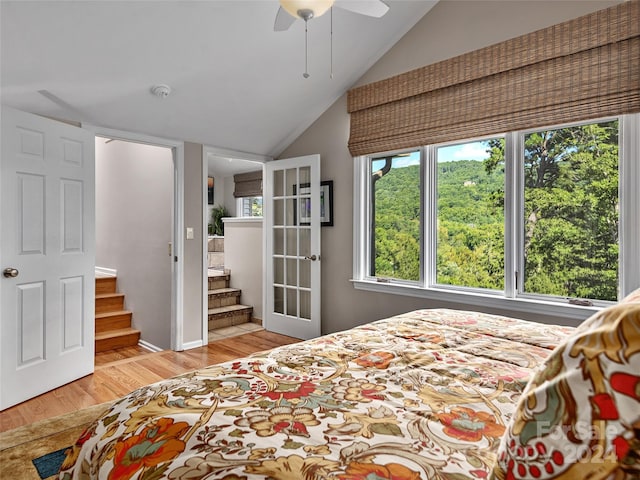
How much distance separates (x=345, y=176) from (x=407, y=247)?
0.97 m

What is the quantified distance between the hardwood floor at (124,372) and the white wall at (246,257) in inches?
29.8

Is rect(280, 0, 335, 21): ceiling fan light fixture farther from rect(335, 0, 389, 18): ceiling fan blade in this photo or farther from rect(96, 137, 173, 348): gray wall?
rect(96, 137, 173, 348): gray wall

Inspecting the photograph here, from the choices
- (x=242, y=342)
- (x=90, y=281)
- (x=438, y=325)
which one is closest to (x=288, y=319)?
(x=242, y=342)

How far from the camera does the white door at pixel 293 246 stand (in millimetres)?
4055

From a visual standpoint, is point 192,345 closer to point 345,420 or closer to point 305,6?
point 305,6

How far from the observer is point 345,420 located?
90 centimetres

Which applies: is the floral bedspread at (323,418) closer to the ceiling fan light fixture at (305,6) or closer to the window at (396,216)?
the ceiling fan light fixture at (305,6)

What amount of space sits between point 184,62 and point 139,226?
219 centimetres

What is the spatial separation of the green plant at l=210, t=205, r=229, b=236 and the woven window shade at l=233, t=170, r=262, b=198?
1.36 feet

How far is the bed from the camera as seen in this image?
2.17ft

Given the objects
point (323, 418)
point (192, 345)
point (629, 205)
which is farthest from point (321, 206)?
point (323, 418)

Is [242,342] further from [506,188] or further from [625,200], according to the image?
[625,200]

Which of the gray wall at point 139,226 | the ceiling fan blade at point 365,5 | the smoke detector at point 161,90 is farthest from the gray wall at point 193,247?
the ceiling fan blade at point 365,5

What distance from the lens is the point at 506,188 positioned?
2895 mm
